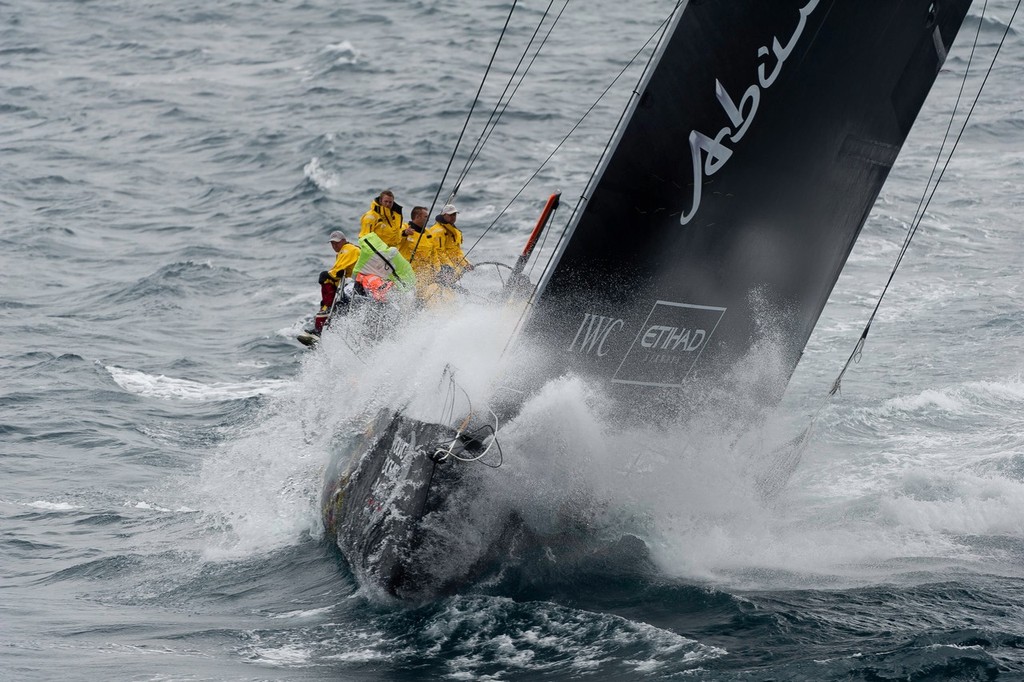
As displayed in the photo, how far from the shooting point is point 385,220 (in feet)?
38.0

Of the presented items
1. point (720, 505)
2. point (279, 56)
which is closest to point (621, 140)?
point (720, 505)

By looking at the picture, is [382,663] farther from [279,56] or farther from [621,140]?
[279,56]

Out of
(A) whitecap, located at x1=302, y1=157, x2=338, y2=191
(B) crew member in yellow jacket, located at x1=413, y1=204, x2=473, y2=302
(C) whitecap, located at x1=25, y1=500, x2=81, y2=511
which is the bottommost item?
(C) whitecap, located at x1=25, y1=500, x2=81, y2=511

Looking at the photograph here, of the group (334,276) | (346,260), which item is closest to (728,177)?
(346,260)

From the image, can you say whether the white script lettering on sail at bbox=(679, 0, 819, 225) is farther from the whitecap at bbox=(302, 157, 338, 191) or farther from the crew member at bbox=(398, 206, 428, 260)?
the whitecap at bbox=(302, 157, 338, 191)

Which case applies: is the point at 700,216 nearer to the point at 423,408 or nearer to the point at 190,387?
the point at 423,408

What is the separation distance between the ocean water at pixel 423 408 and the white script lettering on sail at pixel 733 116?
1449mm

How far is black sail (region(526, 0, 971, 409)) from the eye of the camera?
7.05 meters

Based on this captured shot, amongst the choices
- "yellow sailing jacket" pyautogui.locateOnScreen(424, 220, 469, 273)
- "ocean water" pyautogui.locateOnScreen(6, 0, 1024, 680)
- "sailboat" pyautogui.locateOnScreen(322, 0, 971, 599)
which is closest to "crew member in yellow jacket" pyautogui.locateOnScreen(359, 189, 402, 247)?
"yellow sailing jacket" pyautogui.locateOnScreen(424, 220, 469, 273)

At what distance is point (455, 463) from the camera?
25.0 feet

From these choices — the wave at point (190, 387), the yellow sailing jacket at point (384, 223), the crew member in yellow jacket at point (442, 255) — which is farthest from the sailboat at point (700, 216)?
→ the wave at point (190, 387)

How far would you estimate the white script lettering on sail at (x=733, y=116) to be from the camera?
716 cm

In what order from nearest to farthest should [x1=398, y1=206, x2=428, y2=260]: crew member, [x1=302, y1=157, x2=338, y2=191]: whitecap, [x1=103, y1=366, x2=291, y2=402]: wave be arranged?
[x1=398, y1=206, x2=428, y2=260]: crew member, [x1=103, y1=366, x2=291, y2=402]: wave, [x1=302, y1=157, x2=338, y2=191]: whitecap

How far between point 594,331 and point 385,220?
4408 mm
